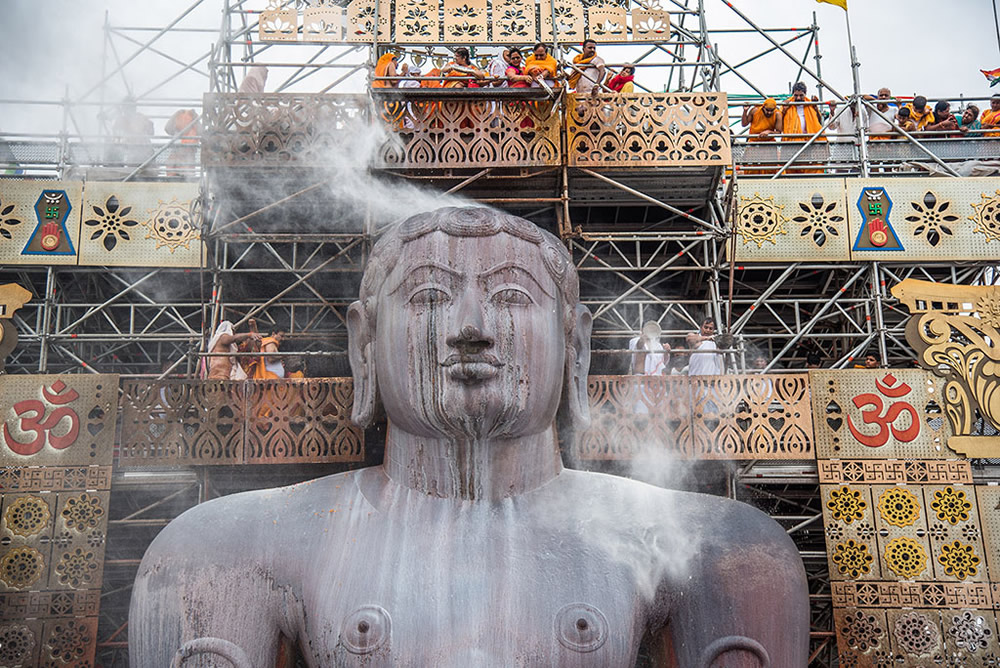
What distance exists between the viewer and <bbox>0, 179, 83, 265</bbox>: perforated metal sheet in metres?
11.5

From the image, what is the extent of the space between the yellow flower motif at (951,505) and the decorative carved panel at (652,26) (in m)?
7.84

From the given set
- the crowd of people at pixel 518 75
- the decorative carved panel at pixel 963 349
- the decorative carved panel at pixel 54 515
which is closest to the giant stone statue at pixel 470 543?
the decorative carved panel at pixel 54 515

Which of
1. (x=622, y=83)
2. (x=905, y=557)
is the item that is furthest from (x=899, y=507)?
(x=622, y=83)

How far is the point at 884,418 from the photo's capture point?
8805 mm

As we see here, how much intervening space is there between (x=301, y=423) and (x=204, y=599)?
3596mm

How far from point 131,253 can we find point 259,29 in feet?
13.1

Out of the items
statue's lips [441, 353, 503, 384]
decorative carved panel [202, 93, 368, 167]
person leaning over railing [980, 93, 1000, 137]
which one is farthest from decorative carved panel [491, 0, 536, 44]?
statue's lips [441, 353, 503, 384]

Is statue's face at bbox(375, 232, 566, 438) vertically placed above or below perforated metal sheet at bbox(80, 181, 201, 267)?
below

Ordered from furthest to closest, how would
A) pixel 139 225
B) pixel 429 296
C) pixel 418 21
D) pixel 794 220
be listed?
pixel 418 21
pixel 794 220
pixel 139 225
pixel 429 296

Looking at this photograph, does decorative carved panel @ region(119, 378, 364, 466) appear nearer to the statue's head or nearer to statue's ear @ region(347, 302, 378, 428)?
statue's ear @ region(347, 302, 378, 428)

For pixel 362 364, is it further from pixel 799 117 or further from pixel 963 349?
pixel 799 117

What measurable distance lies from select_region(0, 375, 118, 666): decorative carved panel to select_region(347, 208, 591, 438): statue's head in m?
4.00

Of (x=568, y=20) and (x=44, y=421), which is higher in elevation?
(x=568, y=20)

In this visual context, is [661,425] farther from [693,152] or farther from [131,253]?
[131,253]
